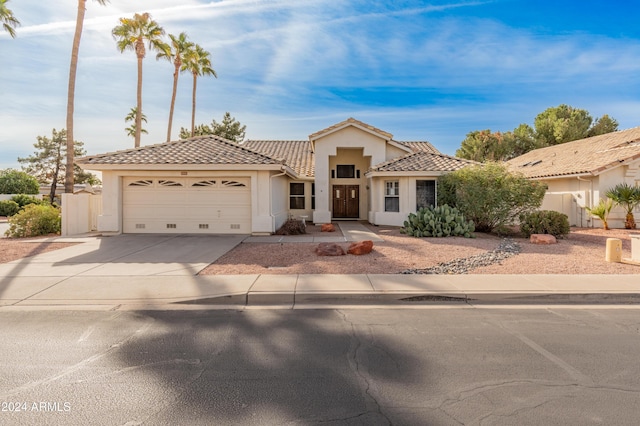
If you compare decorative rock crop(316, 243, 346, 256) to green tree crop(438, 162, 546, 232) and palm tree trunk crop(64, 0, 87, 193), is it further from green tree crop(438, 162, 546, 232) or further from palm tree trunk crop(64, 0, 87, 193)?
palm tree trunk crop(64, 0, 87, 193)

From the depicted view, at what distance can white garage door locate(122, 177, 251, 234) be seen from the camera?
48.3 feet

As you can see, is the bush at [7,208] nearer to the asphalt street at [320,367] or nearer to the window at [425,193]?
the asphalt street at [320,367]

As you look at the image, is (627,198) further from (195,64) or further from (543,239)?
(195,64)

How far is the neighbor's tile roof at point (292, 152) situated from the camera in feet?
72.3

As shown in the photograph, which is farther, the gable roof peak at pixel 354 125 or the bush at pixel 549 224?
the gable roof peak at pixel 354 125

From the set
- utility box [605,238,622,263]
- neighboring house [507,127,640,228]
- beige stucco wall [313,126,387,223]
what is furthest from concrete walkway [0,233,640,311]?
neighboring house [507,127,640,228]

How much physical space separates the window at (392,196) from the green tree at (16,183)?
37.5m

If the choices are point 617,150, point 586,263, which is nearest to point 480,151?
point 617,150

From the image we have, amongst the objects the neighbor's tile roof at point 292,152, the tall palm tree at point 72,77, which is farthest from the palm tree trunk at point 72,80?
the neighbor's tile roof at point 292,152

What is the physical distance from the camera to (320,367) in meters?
3.88

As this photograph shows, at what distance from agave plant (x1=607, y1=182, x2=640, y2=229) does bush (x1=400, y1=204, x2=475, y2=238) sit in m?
8.56

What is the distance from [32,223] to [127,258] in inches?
319

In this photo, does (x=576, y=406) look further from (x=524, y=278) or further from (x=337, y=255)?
(x=337, y=255)

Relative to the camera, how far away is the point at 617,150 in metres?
19.3
